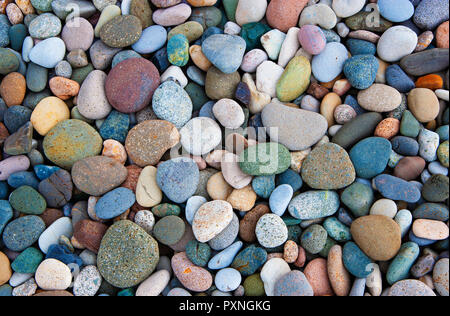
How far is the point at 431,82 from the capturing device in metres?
1.03

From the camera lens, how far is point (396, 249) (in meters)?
0.92

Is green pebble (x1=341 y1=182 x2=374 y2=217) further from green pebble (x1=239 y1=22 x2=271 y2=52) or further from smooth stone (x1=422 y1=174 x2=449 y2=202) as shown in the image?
green pebble (x1=239 y1=22 x2=271 y2=52)

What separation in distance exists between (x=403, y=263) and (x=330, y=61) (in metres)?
0.57

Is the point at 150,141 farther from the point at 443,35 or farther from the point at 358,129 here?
the point at 443,35

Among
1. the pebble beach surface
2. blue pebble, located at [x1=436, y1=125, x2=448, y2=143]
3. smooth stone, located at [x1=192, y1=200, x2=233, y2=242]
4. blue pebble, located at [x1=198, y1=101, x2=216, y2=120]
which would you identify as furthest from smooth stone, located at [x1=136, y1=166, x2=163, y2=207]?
blue pebble, located at [x1=436, y1=125, x2=448, y2=143]

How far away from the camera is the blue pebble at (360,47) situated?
1087mm

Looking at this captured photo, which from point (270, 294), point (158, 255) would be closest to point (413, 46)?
point (270, 294)

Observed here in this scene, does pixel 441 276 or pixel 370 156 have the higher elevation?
pixel 370 156

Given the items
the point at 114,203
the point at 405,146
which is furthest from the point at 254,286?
the point at 405,146

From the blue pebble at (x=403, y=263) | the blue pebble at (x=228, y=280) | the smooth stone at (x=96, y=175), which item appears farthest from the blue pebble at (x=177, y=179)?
the blue pebble at (x=403, y=263)

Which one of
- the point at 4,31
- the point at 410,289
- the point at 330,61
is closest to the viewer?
the point at 410,289

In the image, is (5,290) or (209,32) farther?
(209,32)

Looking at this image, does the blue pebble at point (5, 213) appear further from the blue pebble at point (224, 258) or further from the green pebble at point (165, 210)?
the blue pebble at point (224, 258)

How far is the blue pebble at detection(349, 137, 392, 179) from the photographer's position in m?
0.99
